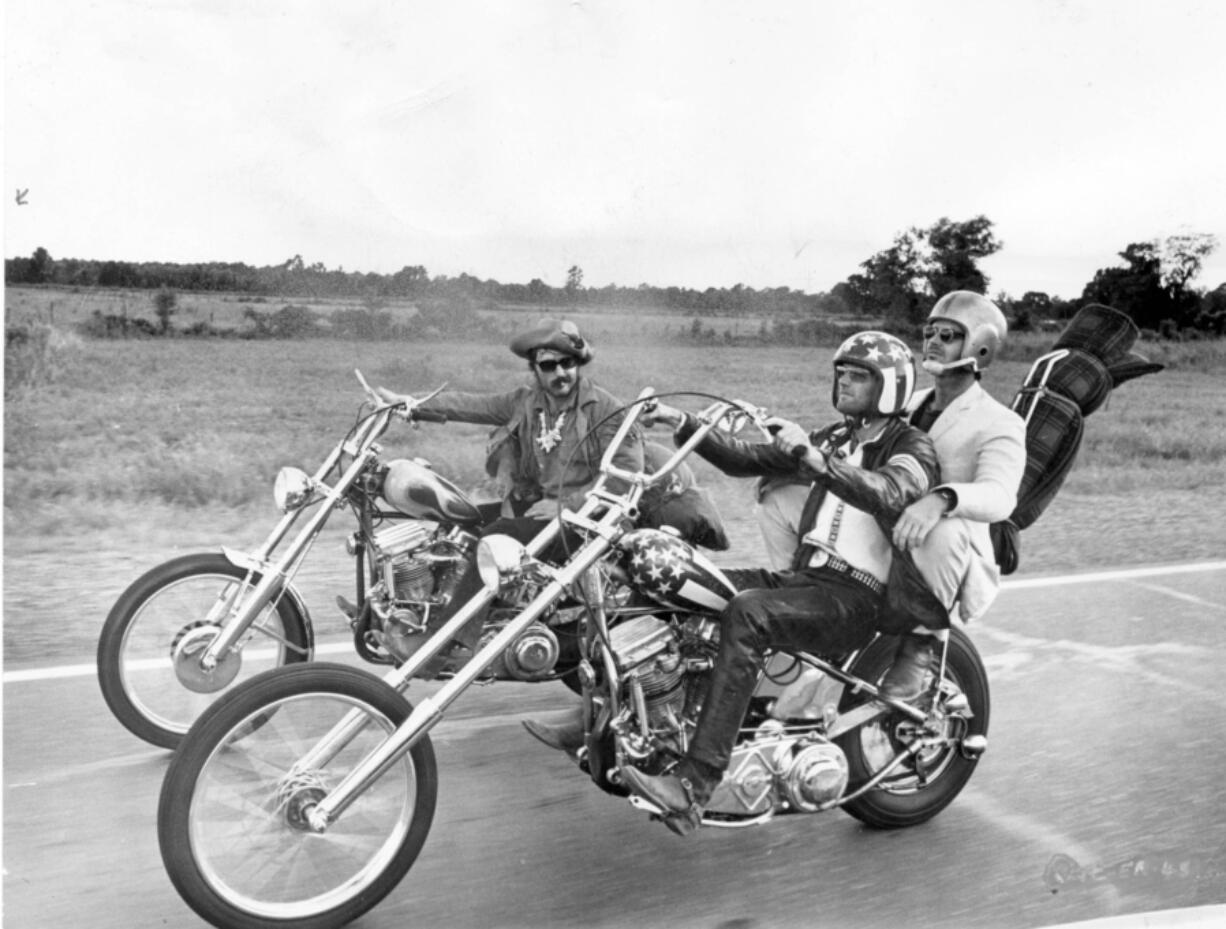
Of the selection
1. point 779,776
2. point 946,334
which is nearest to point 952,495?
point 946,334

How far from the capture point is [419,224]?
389cm

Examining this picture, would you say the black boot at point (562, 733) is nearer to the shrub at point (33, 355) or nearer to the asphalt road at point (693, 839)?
the asphalt road at point (693, 839)

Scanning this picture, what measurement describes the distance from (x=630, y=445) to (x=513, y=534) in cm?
46

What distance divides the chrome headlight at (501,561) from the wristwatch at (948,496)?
1081mm

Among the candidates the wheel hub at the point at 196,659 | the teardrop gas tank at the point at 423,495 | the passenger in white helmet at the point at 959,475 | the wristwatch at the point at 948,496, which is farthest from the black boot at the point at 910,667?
the wheel hub at the point at 196,659

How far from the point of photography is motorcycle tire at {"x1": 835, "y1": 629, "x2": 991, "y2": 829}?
11.5ft

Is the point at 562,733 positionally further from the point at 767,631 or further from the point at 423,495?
the point at 423,495

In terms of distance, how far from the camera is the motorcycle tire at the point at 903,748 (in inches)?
137

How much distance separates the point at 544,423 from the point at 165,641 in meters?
1.32

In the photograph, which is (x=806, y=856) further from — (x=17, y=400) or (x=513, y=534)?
(x=17, y=400)

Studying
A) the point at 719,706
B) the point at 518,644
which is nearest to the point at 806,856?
the point at 719,706

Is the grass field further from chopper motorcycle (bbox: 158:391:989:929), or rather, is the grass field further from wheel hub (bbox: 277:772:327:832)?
wheel hub (bbox: 277:772:327:832)

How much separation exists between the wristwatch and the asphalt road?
967 millimetres

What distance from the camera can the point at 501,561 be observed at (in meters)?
3.00
